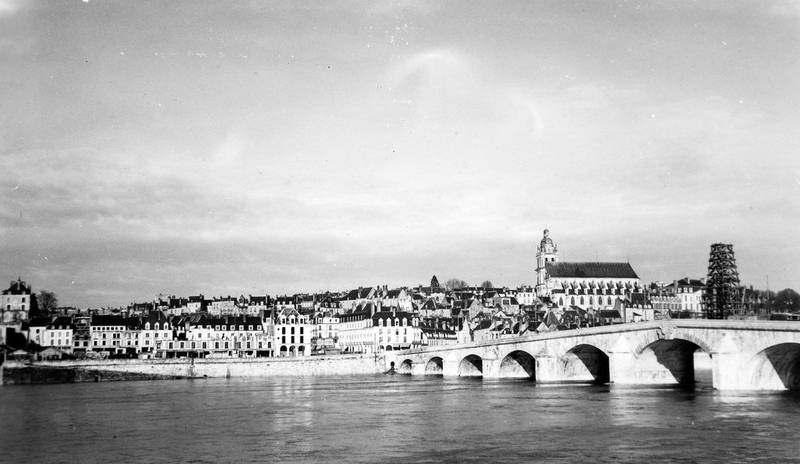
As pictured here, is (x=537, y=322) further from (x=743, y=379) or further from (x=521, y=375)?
(x=743, y=379)

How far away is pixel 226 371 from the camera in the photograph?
3853 inches

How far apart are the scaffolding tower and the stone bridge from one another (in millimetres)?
6391

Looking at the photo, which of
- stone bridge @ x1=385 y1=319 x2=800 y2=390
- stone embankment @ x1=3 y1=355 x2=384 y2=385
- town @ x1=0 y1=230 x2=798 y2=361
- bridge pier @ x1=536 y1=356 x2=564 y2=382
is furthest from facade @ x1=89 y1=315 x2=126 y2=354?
bridge pier @ x1=536 y1=356 x2=564 y2=382

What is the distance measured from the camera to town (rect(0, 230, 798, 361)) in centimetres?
10125

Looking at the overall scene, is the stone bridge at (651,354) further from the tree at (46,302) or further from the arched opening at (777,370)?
the tree at (46,302)

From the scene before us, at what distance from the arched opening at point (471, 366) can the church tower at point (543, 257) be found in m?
97.0

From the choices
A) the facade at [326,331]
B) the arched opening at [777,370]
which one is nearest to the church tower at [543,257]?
the facade at [326,331]

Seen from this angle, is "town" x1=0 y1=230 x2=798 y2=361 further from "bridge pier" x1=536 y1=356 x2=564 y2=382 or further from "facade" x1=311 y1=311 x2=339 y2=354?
"bridge pier" x1=536 y1=356 x2=564 y2=382

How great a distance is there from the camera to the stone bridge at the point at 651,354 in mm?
48469

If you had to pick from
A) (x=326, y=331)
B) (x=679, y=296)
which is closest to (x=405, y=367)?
(x=326, y=331)

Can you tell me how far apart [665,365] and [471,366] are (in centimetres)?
3209

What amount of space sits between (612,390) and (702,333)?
7.66m

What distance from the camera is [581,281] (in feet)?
586

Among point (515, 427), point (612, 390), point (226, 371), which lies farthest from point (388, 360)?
point (515, 427)
